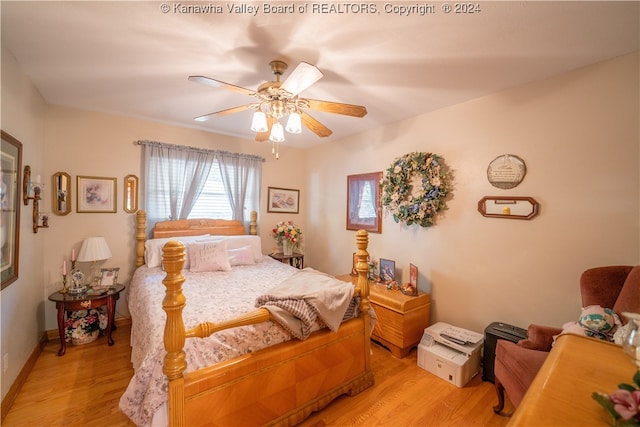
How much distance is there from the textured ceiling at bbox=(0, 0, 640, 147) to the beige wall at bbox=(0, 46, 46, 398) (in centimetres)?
20

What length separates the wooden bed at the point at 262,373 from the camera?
1267 mm

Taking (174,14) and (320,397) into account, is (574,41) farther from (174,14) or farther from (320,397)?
(320,397)

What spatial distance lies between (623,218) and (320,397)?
7.95 ft

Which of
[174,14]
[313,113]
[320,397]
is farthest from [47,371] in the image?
[313,113]

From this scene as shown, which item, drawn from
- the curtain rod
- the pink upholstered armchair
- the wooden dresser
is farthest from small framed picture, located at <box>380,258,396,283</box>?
the curtain rod

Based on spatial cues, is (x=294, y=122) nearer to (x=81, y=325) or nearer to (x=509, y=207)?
(x=509, y=207)

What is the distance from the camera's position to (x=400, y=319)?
251 cm

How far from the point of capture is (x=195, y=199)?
3.54 m

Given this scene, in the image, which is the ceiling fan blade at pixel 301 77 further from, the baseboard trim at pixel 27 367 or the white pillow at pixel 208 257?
the baseboard trim at pixel 27 367

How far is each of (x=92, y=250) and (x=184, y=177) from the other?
1276mm

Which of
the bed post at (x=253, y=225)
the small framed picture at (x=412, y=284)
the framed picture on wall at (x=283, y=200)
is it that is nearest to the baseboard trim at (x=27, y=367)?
the bed post at (x=253, y=225)

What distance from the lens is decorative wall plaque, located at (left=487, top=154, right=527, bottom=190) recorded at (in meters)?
2.20

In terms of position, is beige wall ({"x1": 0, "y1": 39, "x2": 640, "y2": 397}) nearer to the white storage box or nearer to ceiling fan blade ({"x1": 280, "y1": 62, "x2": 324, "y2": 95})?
the white storage box

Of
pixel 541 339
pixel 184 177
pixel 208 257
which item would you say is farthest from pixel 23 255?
pixel 541 339
